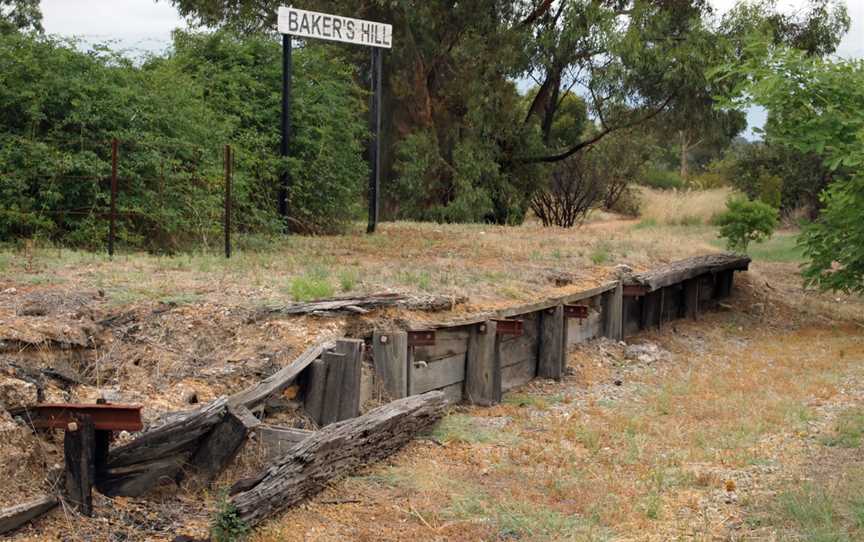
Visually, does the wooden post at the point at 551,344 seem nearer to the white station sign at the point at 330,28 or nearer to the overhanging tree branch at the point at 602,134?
the white station sign at the point at 330,28

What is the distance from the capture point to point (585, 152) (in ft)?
99.6

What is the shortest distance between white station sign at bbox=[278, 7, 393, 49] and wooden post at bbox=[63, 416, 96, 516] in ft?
32.5

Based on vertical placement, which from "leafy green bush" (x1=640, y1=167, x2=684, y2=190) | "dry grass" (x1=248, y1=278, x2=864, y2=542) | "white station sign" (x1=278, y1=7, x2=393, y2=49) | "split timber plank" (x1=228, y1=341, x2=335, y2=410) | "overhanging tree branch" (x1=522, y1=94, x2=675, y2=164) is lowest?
"dry grass" (x1=248, y1=278, x2=864, y2=542)

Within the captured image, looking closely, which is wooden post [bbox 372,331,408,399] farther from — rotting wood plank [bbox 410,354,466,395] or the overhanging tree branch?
the overhanging tree branch

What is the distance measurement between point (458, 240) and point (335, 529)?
11.0 metres

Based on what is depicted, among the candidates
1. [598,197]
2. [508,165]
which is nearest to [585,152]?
[598,197]

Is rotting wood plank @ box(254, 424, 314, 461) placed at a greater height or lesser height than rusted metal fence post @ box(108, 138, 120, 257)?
lesser

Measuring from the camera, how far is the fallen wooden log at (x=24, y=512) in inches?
208

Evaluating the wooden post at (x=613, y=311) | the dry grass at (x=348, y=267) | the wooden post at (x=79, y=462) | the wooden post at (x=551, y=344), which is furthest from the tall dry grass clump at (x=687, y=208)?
the wooden post at (x=79, y=462)

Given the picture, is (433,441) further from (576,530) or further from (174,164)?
(174,164)

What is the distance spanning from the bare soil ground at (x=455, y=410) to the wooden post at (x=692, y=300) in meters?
2.82

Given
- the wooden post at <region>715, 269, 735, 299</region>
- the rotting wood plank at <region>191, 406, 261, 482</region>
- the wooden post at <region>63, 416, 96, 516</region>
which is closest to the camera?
the wooden post at <region>63, 416, 96, 516</region>

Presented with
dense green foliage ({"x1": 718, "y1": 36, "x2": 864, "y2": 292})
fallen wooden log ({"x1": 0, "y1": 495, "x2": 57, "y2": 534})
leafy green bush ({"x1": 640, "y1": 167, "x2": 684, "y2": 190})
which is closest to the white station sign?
dense green foliage ({"x1": 718, "y1": 36, "x2": 864, "y2": 292})

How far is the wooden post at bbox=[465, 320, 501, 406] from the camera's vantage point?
1004cm
